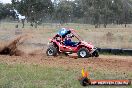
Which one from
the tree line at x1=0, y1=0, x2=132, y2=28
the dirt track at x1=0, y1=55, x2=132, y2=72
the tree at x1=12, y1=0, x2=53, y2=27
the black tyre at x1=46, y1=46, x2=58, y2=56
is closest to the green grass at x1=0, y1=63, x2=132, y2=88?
the dirt track at x1=0, y1=55, x2=132, y2=72

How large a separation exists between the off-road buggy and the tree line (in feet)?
155

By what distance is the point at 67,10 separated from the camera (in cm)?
8606

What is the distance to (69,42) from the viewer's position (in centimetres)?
1780

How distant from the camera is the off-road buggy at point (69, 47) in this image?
17297 millimetres

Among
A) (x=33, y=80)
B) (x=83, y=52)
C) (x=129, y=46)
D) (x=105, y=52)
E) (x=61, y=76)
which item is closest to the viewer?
(x=33, y=80)

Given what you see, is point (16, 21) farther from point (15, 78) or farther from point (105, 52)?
point (15, 78)

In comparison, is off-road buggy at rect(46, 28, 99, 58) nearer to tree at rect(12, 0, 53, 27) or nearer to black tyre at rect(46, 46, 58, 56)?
black tyre at rect(46, 46, 58, 56)

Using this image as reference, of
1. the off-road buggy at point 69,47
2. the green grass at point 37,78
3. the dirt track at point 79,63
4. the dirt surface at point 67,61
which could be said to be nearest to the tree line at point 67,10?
the dirt surface at point 67,61

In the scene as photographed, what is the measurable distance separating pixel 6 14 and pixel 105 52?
206 ft

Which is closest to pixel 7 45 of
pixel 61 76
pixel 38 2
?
pixel 61 76

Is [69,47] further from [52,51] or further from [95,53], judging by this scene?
[95,53]

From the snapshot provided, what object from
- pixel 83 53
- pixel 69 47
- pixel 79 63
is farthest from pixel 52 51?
pixel 79 63

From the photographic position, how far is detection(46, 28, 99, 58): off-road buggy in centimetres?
1730

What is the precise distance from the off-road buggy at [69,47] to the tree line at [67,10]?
1862 inches
